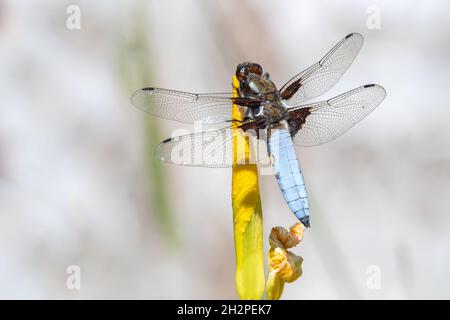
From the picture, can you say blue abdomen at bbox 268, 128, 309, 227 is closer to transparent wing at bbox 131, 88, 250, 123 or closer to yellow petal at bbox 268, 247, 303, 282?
transparent wing at bbox 131, 88, 250, 123

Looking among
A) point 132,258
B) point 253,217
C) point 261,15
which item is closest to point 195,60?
point 261,15

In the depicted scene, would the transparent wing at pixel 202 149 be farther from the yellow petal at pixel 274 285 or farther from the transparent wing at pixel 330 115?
A: the yellow petal at pixel 274 285

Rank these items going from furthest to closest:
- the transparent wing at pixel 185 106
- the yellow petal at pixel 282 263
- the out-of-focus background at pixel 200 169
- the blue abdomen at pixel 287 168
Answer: the out-of-focus background at pixel 200 169
the transparent wing at pixel 185 106
the blue abdomen at pixel 287 168
the yellow petal at pixel 282 263

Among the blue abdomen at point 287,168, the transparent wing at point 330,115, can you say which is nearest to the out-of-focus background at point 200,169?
the transparent wing at point 330,115

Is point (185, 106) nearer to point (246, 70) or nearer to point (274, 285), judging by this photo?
point (246, 70)

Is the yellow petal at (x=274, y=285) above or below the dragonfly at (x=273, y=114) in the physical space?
below

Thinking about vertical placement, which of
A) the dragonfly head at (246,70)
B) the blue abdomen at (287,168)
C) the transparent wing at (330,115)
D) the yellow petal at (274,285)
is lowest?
the yellow petal at (274,285)

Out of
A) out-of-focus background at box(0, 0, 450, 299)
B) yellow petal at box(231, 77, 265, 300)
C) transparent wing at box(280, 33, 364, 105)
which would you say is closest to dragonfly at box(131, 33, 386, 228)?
transparent wing at box(280, 33, 364, 105)
